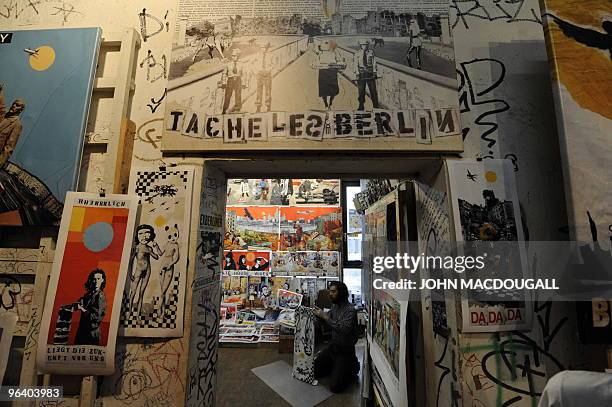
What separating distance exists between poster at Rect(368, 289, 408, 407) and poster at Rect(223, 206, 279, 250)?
2582mm

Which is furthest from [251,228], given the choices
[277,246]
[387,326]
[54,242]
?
[54,242]

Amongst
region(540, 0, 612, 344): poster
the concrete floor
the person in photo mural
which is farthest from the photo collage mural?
region(540, 0, 612, 344): poster

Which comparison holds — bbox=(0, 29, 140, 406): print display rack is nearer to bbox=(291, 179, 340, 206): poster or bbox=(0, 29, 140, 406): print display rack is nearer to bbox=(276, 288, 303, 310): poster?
bbox=(276, 288, 303, 310): poster

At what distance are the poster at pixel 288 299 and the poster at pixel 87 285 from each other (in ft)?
10.5

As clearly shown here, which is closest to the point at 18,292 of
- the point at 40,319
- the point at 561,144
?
the point at 40,319

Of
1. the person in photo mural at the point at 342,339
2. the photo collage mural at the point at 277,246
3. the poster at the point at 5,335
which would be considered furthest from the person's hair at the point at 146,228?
the photo collage mural at the point at 277,246

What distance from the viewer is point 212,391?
111 centimetres

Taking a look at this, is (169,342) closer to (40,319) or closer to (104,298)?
(104,298)

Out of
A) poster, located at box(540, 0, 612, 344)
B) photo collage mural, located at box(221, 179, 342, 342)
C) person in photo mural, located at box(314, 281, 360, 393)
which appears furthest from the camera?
photo collage mural, located at box(221, 179, 342, 342)

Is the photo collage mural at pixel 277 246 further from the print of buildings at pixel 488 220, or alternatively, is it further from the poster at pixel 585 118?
the poster at pixel 585 118

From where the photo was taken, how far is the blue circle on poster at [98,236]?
3.09 ft

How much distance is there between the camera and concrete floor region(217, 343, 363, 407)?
2.50 metres

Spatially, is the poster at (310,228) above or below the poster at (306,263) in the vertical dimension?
above

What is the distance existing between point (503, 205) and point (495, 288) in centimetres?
29
